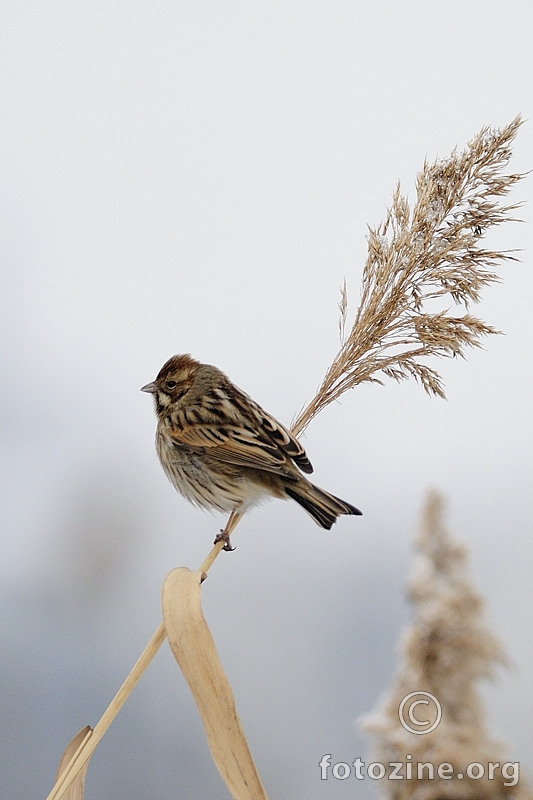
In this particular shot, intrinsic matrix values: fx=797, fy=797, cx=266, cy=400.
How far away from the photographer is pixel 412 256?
1.33m

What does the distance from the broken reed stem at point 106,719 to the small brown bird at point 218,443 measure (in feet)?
1.46

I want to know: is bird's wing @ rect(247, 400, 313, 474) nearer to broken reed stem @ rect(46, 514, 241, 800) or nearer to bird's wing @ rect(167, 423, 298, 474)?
bird's wing @ rect(167, 423, 298, 474)

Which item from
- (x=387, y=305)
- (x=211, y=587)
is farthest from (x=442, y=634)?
(x=211, y=587)

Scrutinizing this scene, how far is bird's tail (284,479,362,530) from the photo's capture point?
54.2 inches

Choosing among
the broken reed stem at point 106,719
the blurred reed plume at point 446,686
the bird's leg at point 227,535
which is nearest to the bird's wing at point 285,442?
the bird's leg at point 227,535

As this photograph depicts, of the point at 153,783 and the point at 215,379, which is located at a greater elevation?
the point at 215,379

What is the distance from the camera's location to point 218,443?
1680 mm

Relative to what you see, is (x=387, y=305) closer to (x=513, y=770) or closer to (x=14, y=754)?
(x=513, y=770)

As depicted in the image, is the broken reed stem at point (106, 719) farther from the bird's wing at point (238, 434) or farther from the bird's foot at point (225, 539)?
the bird's wing at point (238, 434)

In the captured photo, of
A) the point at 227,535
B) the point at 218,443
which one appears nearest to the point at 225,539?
the point at 227,535

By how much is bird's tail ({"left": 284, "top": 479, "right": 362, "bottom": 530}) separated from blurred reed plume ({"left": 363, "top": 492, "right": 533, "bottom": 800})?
0.15 metres

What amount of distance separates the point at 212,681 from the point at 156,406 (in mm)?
837

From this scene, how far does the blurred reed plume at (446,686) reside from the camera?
3.55ft

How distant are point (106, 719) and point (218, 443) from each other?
2.39 feet
